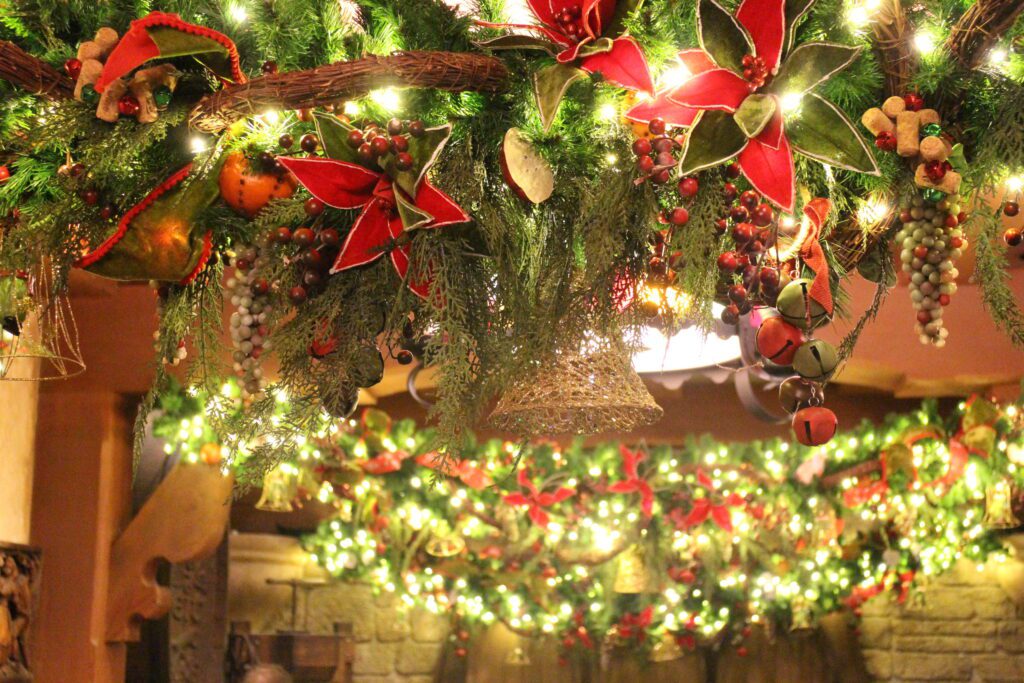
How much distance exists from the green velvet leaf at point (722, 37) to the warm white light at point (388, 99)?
0.26 metres

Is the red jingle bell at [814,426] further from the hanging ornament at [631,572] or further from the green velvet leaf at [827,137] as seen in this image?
the hanging ornament at [631,572]

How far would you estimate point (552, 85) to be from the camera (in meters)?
0.85

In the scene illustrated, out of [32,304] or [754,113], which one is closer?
[754,113]

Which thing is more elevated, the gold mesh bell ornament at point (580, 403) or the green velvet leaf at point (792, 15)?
the green velvet leaf at point (792, 15)

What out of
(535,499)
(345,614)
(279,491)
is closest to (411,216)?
(279,491)

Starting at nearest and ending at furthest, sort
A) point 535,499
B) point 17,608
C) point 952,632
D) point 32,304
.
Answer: point 32,304 < point 17,608 < point 535,499 < point 952,632

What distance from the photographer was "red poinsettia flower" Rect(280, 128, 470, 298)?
2.91 ft

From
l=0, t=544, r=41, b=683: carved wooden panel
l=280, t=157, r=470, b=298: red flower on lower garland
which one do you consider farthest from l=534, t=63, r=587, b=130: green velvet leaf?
l=0, t=544, r=41, b=683: carved wooden panel

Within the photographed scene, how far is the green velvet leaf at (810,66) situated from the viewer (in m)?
0.79

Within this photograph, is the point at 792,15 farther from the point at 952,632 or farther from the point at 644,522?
the point at 952,632

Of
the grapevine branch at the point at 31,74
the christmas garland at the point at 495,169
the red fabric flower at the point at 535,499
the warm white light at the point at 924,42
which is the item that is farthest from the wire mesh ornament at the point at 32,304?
the red fabric flower at the point at 535,499

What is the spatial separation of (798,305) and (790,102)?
0.19 m

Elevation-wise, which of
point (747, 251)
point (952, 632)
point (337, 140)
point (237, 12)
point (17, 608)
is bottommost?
point (952, 632)

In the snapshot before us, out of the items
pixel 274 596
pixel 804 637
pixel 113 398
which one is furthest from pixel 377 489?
pixel 804 637
